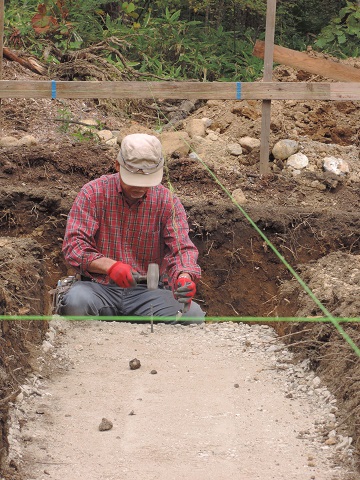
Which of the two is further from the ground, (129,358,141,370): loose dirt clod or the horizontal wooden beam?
the horizontal wooden beam

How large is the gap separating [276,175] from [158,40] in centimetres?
427

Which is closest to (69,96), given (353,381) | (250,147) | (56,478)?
(250,147)

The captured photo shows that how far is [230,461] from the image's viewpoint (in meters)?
3.78

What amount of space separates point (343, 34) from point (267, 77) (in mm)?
4173

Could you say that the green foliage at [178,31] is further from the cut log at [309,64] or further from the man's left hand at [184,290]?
the man's left hand at [184,290]

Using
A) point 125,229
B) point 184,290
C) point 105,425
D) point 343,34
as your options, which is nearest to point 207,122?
point 343,34

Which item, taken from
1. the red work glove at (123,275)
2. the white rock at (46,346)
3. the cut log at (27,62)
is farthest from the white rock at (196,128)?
the white rock at (46,346)

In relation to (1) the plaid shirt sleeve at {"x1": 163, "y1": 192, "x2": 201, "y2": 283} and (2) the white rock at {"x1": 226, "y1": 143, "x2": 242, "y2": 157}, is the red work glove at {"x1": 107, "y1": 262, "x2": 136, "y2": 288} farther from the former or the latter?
(2) the white rock at {"x1": 226, "y1": 143, "x2": 242, "y2": 157}

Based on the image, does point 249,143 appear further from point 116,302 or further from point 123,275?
point 123,275

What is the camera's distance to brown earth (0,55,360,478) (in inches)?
235

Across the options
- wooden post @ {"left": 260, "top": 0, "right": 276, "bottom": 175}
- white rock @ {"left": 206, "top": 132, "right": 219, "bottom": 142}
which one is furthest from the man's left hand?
white rock @ {"left": 206, "top": 132, "right": 219, "bottom": 142}

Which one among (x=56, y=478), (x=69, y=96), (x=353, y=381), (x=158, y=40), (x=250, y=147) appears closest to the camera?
(x=56, y=478)

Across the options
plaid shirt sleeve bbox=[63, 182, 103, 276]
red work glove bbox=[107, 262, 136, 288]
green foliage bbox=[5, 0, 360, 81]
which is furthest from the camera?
green foliage bbox=[5, 0, 360, 81]

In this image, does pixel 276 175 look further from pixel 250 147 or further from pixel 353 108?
pixel 353 108
